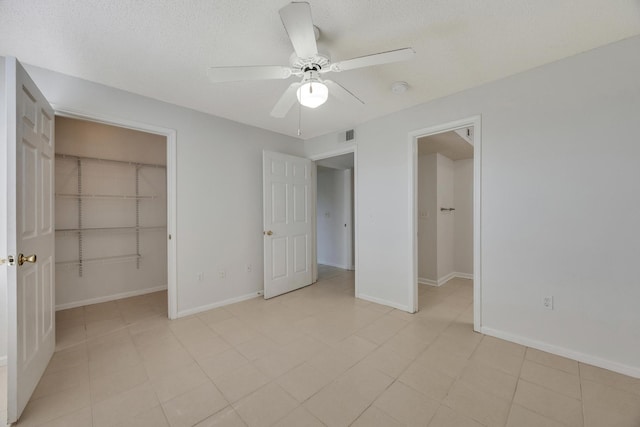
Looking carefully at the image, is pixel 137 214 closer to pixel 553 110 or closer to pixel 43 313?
pixel 43 313

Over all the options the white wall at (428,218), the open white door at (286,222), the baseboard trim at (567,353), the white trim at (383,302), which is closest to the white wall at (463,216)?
the white wall at (428,218)

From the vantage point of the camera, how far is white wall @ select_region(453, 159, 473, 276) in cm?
457

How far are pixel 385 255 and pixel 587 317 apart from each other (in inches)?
70.8

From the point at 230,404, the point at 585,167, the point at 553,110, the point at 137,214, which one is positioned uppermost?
the point at 553,110

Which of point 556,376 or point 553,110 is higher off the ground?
point 553,110

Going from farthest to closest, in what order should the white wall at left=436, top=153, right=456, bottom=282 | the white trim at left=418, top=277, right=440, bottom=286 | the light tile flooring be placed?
the white wall at left=436, top=153, right=456, bottom=282, the white trim at left=418, top=277, right=440, bottom=286, the light tile flooring

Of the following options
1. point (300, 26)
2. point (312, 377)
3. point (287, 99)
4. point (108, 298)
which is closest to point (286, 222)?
point (287, 99)

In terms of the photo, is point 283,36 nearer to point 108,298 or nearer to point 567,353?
point 567,353

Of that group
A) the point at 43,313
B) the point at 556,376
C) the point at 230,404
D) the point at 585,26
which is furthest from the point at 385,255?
the point at 43,313

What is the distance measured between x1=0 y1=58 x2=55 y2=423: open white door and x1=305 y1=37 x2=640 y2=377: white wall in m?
3.38

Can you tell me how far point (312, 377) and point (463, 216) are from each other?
410 centimetres

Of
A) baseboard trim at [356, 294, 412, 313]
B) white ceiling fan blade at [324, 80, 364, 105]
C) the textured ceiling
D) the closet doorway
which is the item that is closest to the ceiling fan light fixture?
white ceiling fan blade at [324, 80, 364, 105]

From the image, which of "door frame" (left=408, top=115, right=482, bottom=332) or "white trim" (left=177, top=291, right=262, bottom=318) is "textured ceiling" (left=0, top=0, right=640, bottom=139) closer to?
"door frame" (left=408, top=115, right=482, bottom=332)

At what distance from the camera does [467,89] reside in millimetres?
2545
